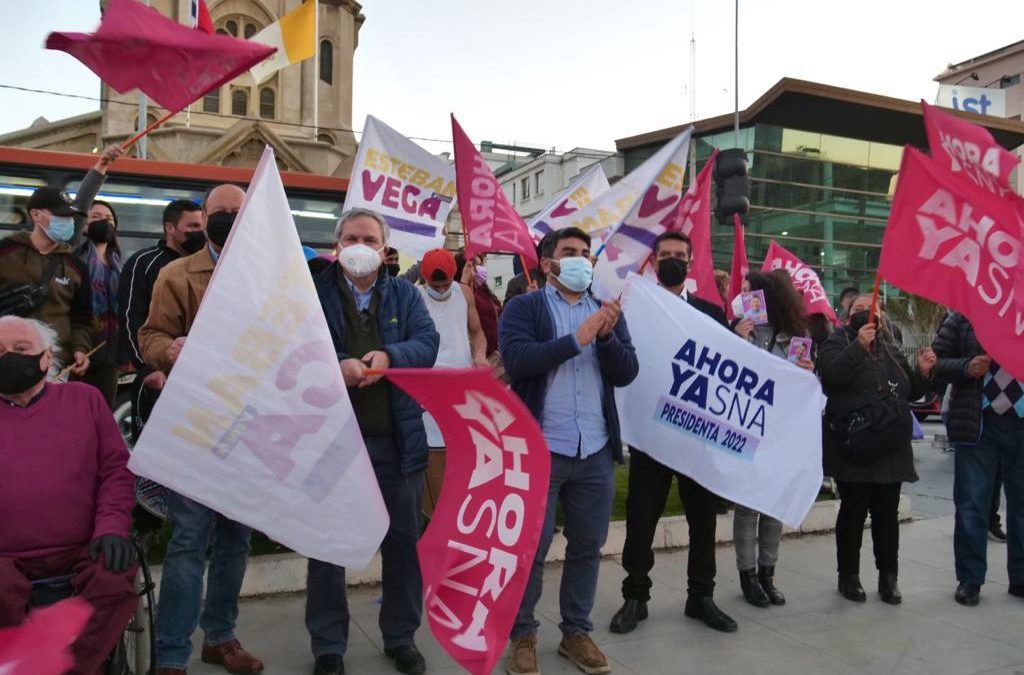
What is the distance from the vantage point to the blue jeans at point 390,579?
3.62 meters

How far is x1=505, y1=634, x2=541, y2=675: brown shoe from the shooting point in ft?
12.2

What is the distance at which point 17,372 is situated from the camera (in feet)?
9.16

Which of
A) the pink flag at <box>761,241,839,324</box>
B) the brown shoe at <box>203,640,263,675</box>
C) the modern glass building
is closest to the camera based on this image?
the brown shoe at <box>203,640,263,675</box>

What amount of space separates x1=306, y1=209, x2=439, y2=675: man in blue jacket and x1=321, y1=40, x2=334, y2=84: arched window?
49.0m

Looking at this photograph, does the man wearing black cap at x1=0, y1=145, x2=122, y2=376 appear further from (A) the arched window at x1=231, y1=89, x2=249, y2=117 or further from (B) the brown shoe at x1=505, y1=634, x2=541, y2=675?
(A) the arched window at x1=231, y1=89, x2=249, y2=117

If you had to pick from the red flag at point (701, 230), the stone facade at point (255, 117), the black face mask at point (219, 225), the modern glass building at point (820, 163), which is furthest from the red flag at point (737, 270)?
the stone facade at point (255, 117)

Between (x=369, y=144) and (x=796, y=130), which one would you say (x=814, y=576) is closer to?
(x=369, y=144)

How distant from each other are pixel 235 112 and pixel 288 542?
47.2 m

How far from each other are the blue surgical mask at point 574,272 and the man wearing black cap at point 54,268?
244 centimetres

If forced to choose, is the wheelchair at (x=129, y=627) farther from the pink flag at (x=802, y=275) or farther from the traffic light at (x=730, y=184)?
the traffic light at (x=730, y=184)

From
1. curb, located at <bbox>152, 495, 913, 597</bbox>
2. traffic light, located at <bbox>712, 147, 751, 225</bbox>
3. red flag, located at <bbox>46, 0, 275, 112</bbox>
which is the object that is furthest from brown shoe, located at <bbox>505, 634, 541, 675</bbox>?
traffic light, located at <bbox>712, 147, 751, 225</bbox>

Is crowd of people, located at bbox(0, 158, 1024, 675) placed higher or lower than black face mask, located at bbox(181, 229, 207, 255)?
lower

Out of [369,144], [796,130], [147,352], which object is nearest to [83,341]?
[147,352]

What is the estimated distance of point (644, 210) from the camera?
206 inches
